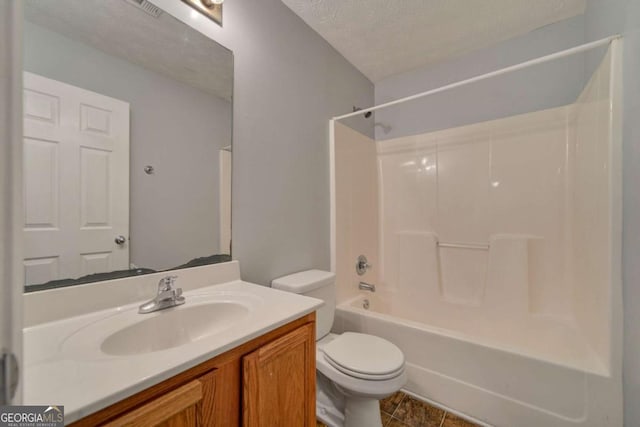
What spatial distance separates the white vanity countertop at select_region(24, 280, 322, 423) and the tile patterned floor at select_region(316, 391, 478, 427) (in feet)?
3.28

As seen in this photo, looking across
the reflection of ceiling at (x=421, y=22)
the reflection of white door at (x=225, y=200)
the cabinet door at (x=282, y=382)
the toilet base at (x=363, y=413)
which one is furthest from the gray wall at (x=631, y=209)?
the reflection of white door at (x=225, y=200)

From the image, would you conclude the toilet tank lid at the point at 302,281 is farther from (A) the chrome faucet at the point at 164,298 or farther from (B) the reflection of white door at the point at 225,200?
(A) the chrome faucet at the point at 164,298

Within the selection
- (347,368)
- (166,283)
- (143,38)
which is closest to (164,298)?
(166,283)

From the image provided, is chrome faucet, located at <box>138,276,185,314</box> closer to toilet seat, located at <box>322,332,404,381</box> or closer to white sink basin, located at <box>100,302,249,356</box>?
white sink basin, located at <box>100,302,249,356</box>

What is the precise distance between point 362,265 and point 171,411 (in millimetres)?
1692

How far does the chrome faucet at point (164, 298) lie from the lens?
81 centimetres

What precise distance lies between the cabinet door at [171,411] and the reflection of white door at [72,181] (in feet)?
1.83

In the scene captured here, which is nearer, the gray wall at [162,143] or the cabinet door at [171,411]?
the cabinet door at [171,411]

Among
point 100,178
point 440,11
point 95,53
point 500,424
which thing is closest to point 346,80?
point 440,11

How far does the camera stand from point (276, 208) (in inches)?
55.4

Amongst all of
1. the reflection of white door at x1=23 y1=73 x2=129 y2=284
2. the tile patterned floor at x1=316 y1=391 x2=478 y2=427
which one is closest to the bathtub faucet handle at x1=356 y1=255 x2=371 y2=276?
the tile patterned floor at x1=316 y1=391 x2=478 y2=427

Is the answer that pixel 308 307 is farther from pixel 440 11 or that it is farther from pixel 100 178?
pixel 440 11

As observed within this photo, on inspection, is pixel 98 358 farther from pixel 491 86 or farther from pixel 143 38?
pixel 491 86

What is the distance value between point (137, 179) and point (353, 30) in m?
1.63
